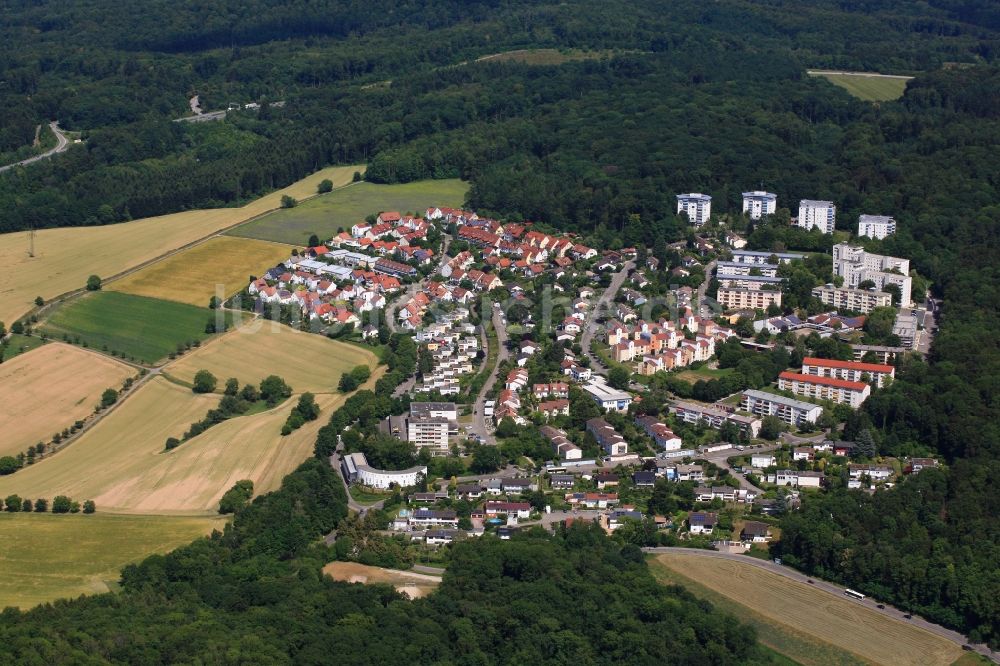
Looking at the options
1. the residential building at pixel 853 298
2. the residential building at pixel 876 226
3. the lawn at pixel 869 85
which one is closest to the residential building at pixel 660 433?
the residential building at pixel 853 298

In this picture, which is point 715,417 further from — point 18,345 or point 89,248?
point 89,248

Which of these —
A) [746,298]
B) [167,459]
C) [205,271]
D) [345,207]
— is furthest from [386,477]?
[345,207]

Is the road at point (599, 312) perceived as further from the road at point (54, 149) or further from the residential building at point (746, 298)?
the road at point (54, 149)

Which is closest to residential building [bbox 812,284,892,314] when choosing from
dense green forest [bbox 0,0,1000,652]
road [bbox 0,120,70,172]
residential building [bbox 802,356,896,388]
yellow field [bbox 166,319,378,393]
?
dense green forest [bbox 0,0,1000,652]

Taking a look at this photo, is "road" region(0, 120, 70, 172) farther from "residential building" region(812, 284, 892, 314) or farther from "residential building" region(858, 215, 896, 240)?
"residential building" region(812, 284, 892, 314)

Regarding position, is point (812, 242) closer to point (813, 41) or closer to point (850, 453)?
point (850, 453)

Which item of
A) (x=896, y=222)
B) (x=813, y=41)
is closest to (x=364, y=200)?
(x=896, y=222)

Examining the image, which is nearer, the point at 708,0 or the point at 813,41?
the point at 813,41
